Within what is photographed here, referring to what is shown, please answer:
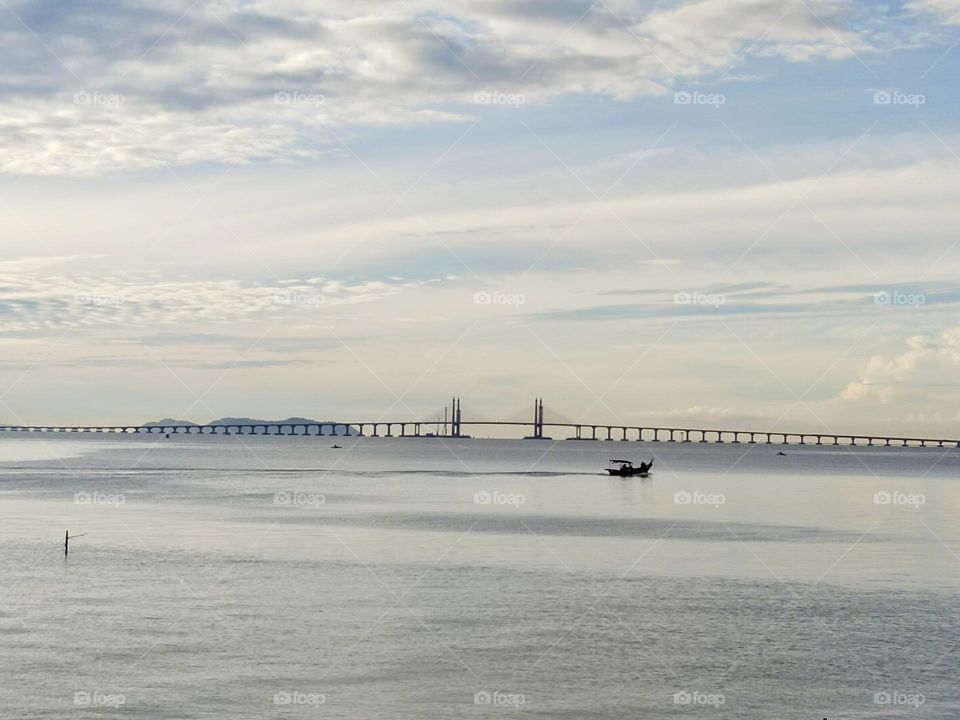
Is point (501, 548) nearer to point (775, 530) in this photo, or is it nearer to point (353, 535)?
point (353, 535)

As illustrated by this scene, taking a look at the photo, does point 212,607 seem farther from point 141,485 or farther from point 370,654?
point 141,485

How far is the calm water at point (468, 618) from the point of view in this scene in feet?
133

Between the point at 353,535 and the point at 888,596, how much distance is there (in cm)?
4224

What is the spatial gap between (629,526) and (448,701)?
67929 millimetres

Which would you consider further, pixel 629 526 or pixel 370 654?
pixel 629 526

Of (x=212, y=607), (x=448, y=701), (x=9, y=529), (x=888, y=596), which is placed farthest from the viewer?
(x=9, y=529)

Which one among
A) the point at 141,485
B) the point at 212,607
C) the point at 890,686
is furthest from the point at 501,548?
the point at 141,485

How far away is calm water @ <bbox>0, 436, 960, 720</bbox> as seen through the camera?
133 feet

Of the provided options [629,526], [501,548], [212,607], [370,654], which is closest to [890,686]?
[370,654]

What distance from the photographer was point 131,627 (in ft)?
165

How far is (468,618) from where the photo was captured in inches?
2120

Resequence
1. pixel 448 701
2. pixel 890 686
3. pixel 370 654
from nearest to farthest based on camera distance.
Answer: pixel 448 701 < pixel 890 686 < pixel 370 654

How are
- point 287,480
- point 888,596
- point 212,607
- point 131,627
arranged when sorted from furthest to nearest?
point 287,480, point 888,596, point 212,607, point 131,627

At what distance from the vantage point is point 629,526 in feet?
A: 348
